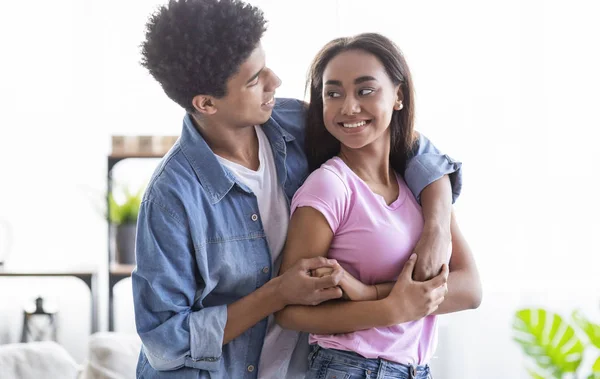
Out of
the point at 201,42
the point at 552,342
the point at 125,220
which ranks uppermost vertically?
the point at 201,42

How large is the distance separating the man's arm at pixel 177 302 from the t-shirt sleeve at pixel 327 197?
0.13 metres

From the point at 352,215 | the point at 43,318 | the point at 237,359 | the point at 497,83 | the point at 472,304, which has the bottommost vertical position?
the point at 43,318

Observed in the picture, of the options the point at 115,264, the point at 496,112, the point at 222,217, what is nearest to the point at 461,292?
the point at 222,217

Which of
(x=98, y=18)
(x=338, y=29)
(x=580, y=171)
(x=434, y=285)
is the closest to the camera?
(x=434, y=285)

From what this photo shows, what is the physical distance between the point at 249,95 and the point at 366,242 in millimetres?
363

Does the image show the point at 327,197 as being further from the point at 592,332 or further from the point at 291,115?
the point at 592,332

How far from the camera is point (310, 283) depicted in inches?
56.9

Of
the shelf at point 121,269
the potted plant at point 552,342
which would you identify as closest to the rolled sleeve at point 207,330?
the potted plant at point 552,342

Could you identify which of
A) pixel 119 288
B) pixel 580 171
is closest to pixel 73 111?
pixel 119 288

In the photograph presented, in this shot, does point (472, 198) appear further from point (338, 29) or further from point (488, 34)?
point (338, 29)

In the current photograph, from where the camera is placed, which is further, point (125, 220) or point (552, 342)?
point (125, 220)

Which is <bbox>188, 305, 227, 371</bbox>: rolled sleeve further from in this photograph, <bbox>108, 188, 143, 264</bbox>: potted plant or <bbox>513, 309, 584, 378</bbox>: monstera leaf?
<bbox>108, 188, 143, 264</bbox>: potted plant

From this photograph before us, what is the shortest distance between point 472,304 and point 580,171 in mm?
1948

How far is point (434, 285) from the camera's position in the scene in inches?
59.1
